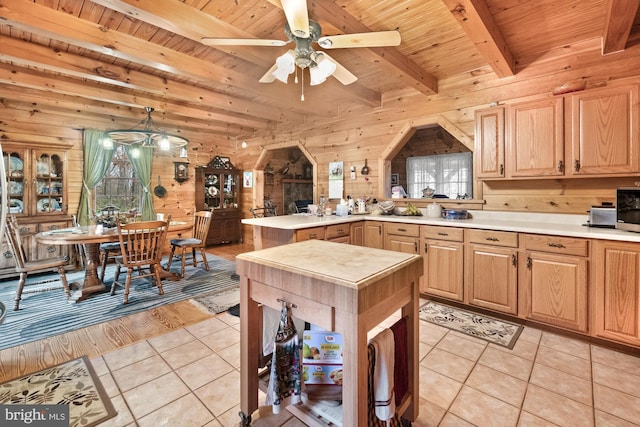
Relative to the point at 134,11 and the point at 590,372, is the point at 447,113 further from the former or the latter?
the point at 134,11

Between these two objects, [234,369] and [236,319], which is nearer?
[234,369]

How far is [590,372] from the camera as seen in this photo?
1907mm

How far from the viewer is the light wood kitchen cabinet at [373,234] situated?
11.4 feet

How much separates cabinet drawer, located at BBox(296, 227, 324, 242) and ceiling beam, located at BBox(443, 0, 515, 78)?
2133mm

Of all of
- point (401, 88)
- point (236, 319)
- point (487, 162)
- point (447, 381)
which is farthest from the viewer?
point (401, 88)

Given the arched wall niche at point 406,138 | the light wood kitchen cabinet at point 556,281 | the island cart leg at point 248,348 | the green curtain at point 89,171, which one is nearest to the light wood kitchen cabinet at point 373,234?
the arched wall niche at point 406,138

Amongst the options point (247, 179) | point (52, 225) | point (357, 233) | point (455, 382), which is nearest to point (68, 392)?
point (455, 382)

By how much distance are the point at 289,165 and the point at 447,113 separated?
484 cm

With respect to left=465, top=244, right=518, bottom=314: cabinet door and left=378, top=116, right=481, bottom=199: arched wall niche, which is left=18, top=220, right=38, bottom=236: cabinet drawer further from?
left=465, top=244, right=518, bottom=314: cabinet door

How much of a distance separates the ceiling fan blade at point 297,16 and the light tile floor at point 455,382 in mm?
2249

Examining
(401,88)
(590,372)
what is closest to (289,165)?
(401,88)

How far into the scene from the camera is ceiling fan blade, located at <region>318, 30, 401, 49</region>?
193 centimetres

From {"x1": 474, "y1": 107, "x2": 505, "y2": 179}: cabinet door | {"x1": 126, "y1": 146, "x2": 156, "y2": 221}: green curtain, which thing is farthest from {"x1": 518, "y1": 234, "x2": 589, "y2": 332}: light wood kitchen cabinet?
{"x1": 126, "y1": 146, "x2": 156, "y2": 221}: green curtain

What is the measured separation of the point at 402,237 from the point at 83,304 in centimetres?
362
